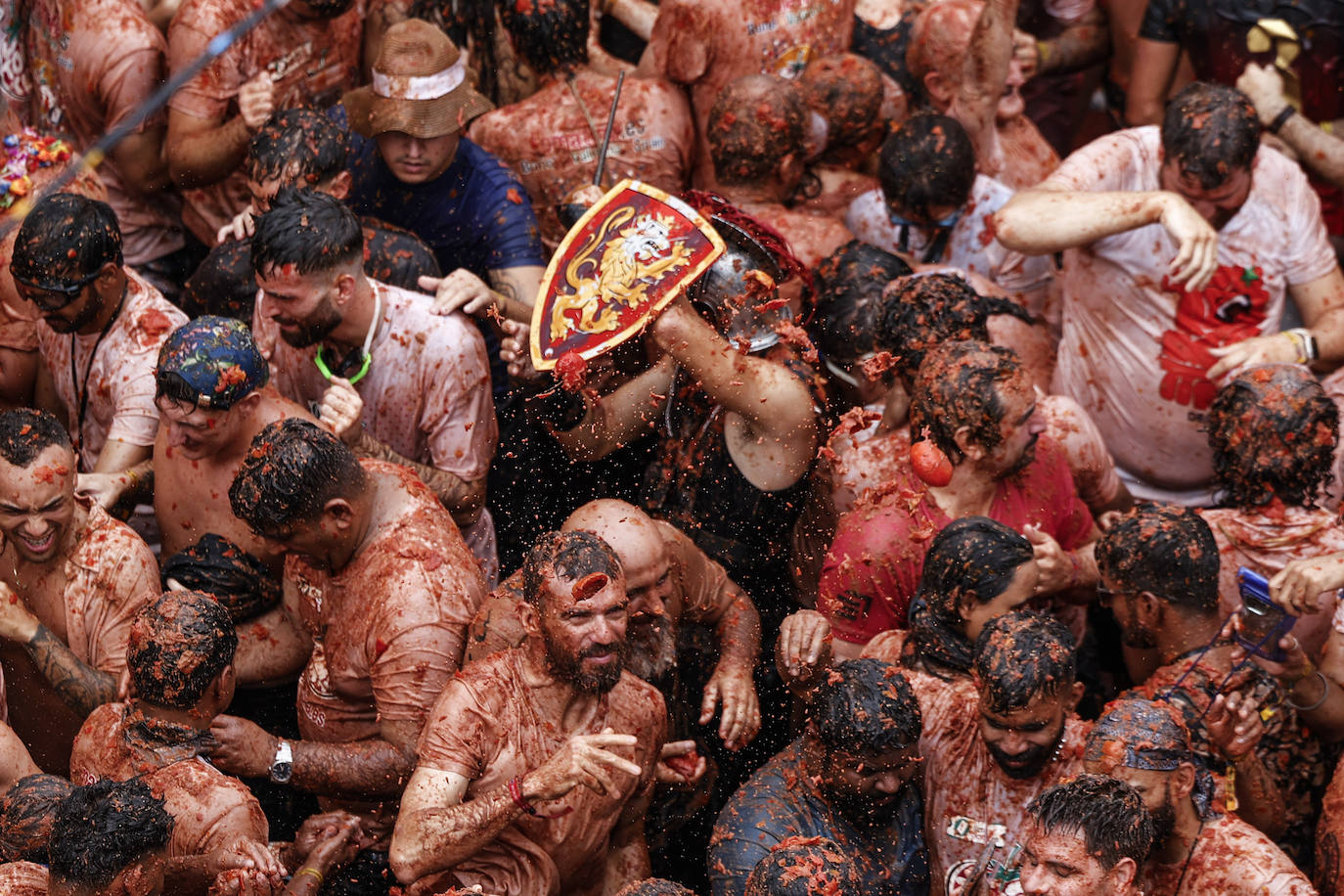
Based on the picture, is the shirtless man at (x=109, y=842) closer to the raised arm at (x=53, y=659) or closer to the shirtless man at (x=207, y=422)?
the raised arm at (x=53, y=659)

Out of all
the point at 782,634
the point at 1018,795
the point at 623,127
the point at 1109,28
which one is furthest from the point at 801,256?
the point at 1109,28

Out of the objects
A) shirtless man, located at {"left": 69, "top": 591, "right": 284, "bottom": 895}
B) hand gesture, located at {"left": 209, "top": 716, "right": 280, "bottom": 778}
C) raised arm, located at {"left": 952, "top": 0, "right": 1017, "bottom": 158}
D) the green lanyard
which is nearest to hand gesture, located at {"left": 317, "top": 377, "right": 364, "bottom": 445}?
the green lanyard

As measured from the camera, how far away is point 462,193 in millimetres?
7199

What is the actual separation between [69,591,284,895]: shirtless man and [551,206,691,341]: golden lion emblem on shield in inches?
64.5

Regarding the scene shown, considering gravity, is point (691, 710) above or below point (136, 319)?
below

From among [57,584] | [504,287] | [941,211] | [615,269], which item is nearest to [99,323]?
[57,584]

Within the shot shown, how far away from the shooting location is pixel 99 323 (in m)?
6.42

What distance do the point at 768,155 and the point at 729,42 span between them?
108cm

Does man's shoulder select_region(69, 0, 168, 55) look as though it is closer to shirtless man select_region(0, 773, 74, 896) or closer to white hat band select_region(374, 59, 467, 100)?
white hat band select_region(374, 59, 467, 100)

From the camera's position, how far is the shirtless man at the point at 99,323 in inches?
244

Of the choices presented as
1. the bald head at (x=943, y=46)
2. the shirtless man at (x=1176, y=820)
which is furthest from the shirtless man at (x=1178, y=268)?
the shirtless man at (x=1176, y=820)

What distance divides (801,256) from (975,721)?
2.55 meters

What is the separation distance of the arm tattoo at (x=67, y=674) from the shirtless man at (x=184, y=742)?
36 cm

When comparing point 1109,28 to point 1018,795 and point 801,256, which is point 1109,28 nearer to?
point 801,256
